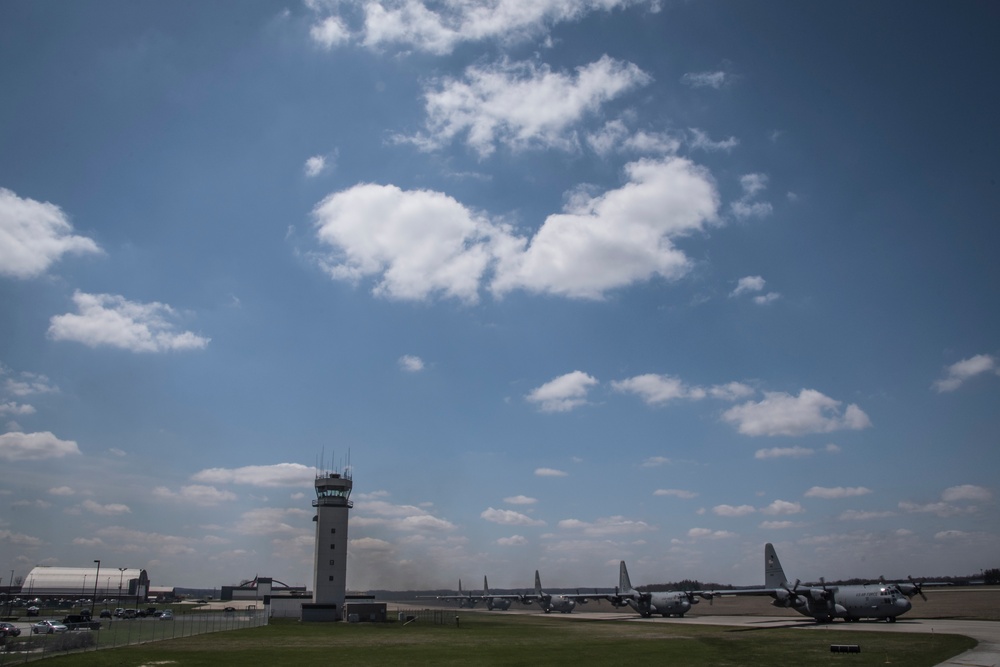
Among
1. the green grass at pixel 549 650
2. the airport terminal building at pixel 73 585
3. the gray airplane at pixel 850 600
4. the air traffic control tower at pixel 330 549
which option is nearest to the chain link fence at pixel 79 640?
the green grass at pixel 549 650

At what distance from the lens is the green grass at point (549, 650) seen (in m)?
36.7

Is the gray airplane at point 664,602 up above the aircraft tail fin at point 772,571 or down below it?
below

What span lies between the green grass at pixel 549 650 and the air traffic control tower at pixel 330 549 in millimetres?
35529

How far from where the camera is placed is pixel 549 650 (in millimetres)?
44312

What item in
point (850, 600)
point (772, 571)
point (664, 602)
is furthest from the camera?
point (664, 602)

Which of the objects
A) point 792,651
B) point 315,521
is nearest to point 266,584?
point 315,521

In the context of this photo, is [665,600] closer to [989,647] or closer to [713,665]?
[989,647]

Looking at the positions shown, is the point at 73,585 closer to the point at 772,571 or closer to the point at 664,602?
the point at 664,602

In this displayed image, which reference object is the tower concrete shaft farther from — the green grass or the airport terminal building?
the airport terminal building

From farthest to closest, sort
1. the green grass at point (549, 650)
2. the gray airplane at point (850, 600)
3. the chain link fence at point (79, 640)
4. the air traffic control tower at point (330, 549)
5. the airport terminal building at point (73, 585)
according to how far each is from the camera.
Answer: the airport terminal building at point (73, 585) < the air traffic control tower at point (330, 549) < the gray airplane at point (850, 600) < the chain link fence at point (79, 640) < the green grass at point (549, 650)

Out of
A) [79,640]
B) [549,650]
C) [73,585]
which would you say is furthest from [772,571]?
[73,585]

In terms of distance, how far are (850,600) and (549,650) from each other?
3894 centimetres

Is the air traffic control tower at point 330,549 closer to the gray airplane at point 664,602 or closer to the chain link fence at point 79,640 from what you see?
the chain link fence at point 79,640

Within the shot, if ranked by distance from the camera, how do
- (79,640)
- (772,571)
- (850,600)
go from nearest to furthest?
(79,640), (850,600), (772,571)
